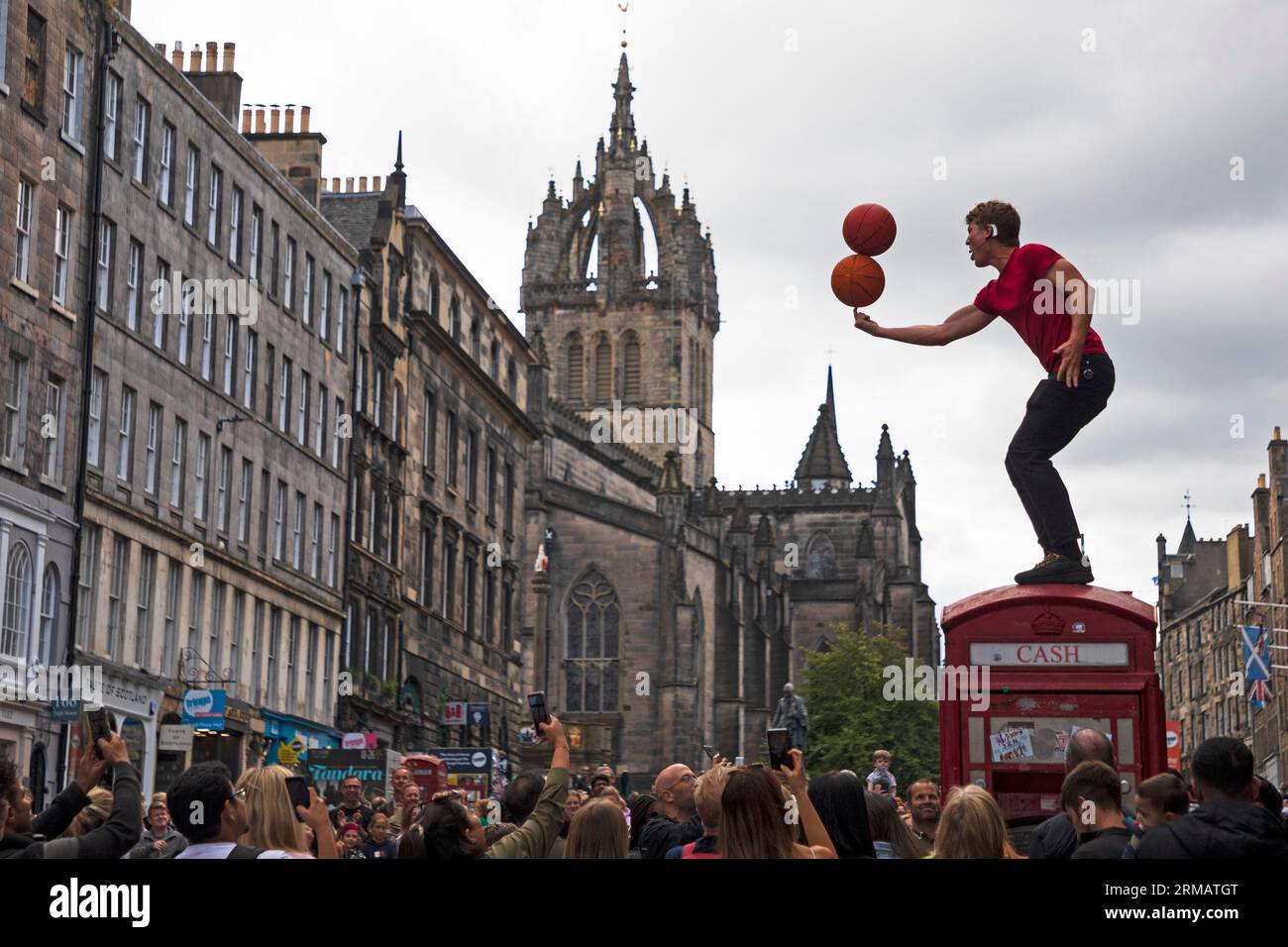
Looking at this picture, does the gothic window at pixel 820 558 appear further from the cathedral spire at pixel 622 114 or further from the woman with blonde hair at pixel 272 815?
the woman with blonde hair at pixel 272 815

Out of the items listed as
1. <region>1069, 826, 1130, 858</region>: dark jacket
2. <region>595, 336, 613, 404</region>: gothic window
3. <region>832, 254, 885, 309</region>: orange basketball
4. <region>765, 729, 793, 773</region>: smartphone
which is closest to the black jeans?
<region>832, 254, 885, 309</region>: orange basketball

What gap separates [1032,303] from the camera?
1017 centimetres

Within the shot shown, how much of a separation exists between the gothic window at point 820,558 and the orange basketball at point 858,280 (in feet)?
328

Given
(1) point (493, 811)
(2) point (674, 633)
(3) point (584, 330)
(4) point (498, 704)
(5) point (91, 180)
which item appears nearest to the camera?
(1) point (493, 811)

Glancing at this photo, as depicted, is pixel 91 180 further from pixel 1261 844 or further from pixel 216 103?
pixel 1261 844

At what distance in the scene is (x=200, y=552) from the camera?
127ft

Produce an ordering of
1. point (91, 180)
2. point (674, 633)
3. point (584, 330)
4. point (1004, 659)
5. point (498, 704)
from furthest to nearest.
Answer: point (584, 330) < point (674, 633) < point (498, 704) < point (91, 180) < point (1004, 659)

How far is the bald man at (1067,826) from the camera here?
7387 millimetres

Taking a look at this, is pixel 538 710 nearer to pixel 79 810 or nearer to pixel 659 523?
pixel 79 810

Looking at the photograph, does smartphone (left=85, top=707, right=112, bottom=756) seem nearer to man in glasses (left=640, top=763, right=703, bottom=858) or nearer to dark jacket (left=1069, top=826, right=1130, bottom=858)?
man in glasses (left=640, top=763, right=703, bottom=858)

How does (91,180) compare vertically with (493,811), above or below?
above

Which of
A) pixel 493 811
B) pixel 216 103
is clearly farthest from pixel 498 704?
pixel 493 811

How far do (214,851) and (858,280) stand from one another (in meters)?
4.34
